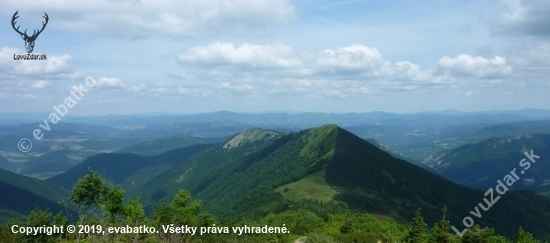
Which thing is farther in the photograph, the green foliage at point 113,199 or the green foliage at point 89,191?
the green foliage at point 113,199

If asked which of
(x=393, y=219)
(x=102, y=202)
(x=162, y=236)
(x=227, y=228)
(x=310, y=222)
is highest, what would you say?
(x=102, y=202)

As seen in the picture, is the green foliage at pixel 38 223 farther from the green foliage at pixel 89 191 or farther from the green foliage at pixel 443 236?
the green foliage at pixel 443 236

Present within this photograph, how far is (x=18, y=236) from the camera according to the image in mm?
72000

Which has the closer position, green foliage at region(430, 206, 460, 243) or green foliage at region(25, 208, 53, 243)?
green foliage at region(25, 208, 53, 243)

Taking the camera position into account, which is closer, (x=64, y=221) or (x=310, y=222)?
(x=64, y=221)

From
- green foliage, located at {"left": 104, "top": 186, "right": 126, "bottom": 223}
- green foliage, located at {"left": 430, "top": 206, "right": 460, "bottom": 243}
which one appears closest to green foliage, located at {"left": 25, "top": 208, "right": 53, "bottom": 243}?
green foliage, located at {"left": 104, "top": 186, "right": 126, "bottom": 223}

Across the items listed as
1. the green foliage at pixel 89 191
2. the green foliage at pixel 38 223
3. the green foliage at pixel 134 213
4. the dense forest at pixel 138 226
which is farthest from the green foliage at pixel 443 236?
the green foliage at pixel 38 223

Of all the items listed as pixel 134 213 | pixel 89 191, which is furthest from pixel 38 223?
pixel 134 213

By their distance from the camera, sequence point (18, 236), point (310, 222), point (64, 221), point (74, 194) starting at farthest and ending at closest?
point (310, 222) → point (64, 221) → point (18, 236) → point (74, 194)

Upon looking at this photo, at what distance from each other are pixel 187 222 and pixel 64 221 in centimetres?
2684

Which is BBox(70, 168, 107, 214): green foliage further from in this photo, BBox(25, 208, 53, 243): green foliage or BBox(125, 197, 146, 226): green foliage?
BBox(25, 208, 53, 243): green foliage

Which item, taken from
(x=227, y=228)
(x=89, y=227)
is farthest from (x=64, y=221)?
(x=227, y=228)

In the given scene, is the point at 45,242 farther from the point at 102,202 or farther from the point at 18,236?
the point at 102,202

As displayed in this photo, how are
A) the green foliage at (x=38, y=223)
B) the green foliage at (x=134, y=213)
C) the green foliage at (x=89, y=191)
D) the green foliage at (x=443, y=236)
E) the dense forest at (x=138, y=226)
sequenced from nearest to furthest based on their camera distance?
the green foliage at (x=89, y=191) → the dense forest at (x=138, y=226) → the green foliage at (x=134, y=213) → the green foliage at (x=38, y=223) → the green foliage at (x=443, y=236)
